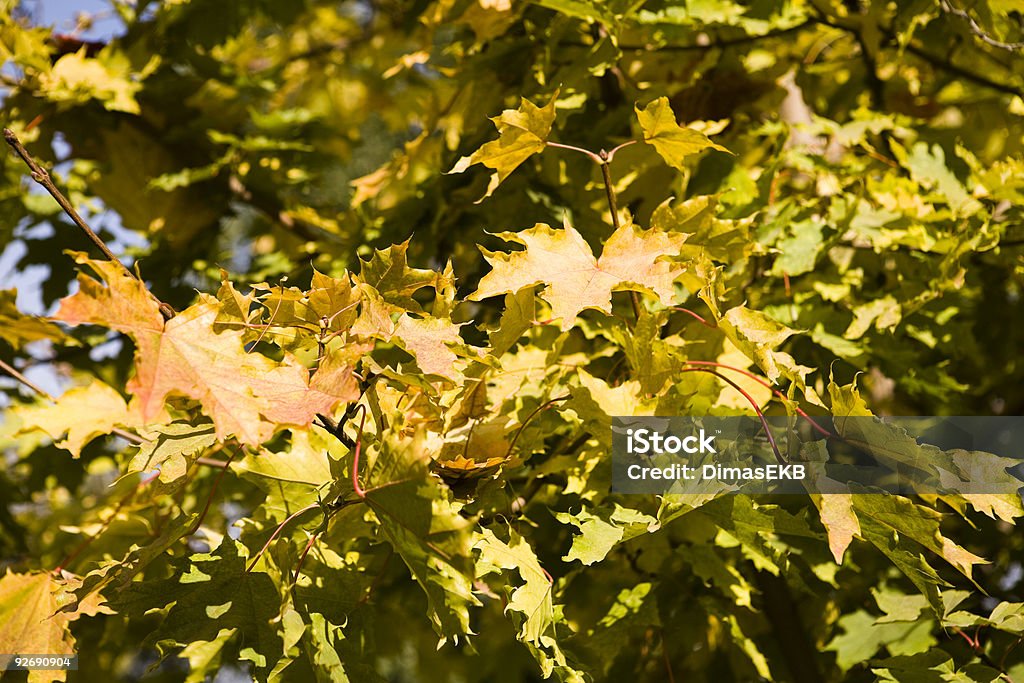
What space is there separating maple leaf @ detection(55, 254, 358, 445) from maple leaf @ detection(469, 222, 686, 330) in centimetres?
18

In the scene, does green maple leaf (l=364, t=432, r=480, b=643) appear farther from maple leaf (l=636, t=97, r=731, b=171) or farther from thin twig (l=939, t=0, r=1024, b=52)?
thin twig (l=939, t=0, r=1024, b=52)

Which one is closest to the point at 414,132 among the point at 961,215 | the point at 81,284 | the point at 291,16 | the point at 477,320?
the point at 291,16

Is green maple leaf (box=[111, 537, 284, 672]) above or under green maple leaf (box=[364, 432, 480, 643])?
under

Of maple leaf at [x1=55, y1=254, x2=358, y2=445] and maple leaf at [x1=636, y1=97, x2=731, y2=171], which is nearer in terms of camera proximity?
maple leaf at [x1=55, y1=254, x2=358, y2=445]

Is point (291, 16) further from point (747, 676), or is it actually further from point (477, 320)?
point (747, 676)

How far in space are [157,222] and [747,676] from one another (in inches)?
51.8

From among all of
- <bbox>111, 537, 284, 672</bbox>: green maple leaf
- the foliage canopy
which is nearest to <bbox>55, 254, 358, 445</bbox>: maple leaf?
the foliage canopy

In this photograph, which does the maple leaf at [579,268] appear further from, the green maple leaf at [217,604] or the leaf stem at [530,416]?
the green maple leaf at [217,604]

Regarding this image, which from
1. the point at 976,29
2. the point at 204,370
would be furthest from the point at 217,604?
the point at 976,29

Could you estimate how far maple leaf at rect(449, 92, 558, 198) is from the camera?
888 millimetres

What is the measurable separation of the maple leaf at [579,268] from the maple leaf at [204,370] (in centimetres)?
18

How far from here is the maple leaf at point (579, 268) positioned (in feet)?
2.63

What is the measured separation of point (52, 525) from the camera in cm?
189

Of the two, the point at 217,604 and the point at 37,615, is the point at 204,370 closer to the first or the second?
the point at 217,604
